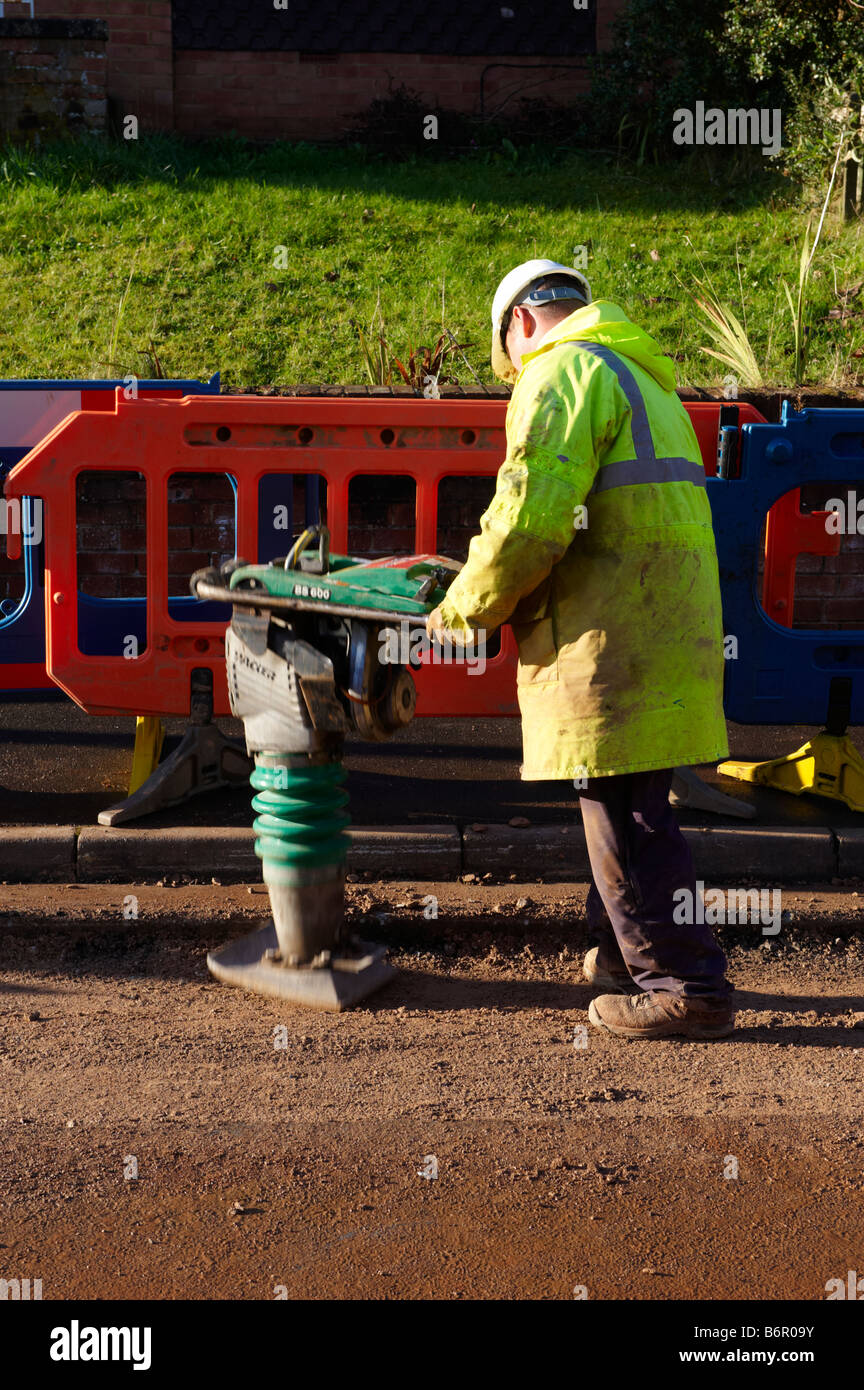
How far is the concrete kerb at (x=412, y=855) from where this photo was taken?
493 centimetres

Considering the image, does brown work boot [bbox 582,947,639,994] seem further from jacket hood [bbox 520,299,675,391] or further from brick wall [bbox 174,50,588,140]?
brick wall [bbox 174,50,588,140]

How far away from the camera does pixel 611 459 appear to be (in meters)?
3.63

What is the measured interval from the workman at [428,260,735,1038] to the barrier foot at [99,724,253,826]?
1892mm

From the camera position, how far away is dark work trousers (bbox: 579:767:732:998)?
3.79 meters

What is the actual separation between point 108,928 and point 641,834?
69.4 inches

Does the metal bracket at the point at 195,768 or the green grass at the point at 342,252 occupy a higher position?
the green grass at the point at 342,252

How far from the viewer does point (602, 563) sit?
12.1 ft

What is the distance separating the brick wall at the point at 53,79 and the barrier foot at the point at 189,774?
8237mm

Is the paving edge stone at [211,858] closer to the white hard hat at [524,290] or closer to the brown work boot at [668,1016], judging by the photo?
the brown work boot at [668,1016]

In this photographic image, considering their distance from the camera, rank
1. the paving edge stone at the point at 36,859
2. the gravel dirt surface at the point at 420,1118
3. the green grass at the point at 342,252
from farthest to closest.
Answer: the green grass at the point at 342,252 < the paving edge stone at the point at 36,859 < the gravel dirt surface at the point at 420,1118

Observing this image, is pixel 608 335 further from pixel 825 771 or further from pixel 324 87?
pixel 324 87

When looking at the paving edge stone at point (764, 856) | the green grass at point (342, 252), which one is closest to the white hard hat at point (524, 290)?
the paving edge stone at point (764, 856)

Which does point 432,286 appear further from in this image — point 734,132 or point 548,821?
point 548,821
